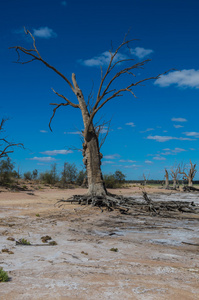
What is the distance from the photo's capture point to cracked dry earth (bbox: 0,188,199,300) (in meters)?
3.29

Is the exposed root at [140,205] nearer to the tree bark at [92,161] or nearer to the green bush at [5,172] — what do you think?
the tree bark at [92,161]

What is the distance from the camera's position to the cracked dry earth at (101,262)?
329 centimetres

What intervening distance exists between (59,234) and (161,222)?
380cm

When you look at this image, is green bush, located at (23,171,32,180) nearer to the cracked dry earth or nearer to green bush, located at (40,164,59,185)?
green bush, located at (40,164,59,185)

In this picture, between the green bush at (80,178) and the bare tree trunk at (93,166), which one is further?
the green bush at (80,178)

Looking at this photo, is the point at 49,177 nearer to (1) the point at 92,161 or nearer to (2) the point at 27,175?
(2) the point at 27,175

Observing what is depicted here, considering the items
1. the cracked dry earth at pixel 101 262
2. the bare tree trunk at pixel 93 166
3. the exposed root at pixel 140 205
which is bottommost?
the cracked dry earth at pixel 101 262

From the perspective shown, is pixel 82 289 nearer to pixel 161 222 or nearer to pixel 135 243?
pixel 135 243

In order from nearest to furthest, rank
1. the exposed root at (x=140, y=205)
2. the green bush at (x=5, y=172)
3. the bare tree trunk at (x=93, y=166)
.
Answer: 1. the exposed root at (x=140, y=205)
2. the bare tree trunk at (x=93, y=166)
3. the green bush at (x=5, y=172)

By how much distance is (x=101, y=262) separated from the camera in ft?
14.7

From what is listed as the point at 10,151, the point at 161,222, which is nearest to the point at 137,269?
the point at 161,222

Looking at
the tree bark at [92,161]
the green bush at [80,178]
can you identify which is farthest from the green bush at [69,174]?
the tree bark at [92,161]

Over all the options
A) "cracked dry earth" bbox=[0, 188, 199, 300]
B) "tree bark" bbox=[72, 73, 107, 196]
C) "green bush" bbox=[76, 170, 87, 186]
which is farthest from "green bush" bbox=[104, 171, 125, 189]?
"cracked dry earth" bbox=[0, 188, 199, 300]

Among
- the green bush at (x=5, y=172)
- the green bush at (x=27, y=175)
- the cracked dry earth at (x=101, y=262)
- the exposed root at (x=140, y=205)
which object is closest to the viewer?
the cracked dry earth at (x=101, y=262)
